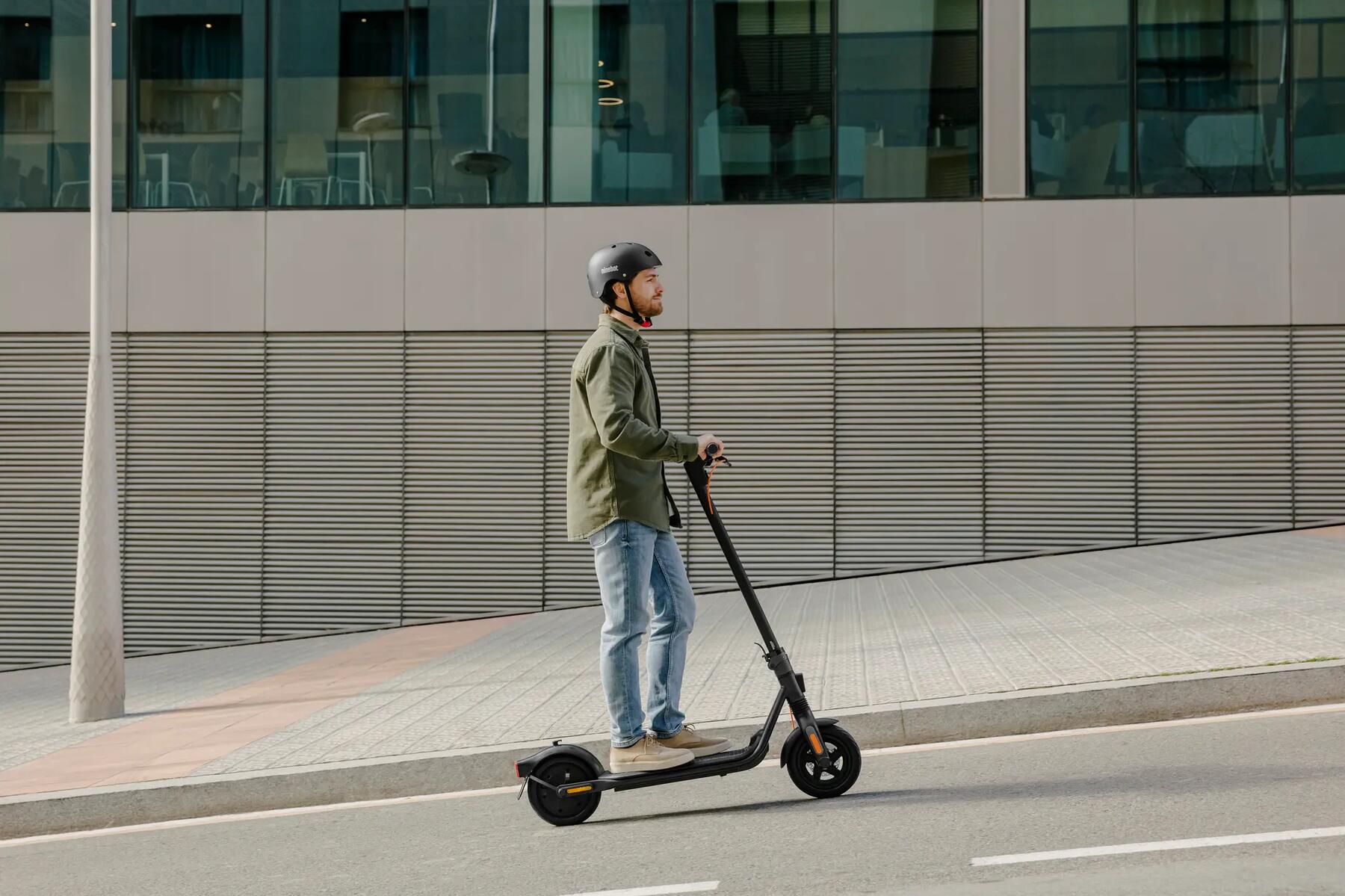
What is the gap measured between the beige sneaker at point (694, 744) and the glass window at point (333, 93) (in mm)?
10945

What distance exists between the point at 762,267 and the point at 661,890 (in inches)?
434

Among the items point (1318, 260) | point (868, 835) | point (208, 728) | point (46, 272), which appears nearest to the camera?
point (868, 835)

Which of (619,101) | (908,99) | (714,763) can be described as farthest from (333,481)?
(714,763)

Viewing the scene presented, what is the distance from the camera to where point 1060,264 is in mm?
14516

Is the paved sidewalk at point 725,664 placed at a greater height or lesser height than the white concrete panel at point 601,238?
lesser

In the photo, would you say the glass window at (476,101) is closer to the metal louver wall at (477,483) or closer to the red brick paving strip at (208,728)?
the metal louver wall at (477,483)

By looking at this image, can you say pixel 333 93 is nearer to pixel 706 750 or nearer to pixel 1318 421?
pixel 1318 421

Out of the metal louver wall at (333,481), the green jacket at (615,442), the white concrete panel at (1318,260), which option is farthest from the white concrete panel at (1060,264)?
the green jacket at (615,442)

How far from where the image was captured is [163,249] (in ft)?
48.5

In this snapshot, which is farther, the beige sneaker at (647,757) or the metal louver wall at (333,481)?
the metal louver wall at (333,481)

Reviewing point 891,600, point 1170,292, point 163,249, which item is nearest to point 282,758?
point 891,600

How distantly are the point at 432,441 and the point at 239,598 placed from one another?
2.60 meters

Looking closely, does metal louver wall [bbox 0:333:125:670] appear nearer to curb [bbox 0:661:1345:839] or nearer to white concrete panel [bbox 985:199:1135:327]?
white concrete panel [bbox 985:199:1135:327]

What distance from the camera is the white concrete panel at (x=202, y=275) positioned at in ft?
48.4
